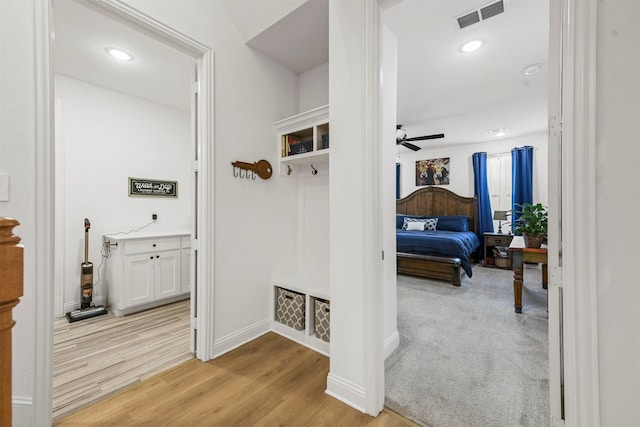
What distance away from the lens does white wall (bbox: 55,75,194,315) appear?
2.84 metres

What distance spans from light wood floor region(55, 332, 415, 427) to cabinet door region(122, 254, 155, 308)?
4.33 feet

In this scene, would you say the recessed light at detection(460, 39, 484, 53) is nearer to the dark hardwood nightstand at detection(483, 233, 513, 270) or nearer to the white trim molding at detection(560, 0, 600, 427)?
the white trim molding at detection(560, 0, 600, 427)

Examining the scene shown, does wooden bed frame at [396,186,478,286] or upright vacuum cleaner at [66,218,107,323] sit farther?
wooden bed frame at [396,186,478,286]

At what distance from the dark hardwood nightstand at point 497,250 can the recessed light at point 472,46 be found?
3.96m

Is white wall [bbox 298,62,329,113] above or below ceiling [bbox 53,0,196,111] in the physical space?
below

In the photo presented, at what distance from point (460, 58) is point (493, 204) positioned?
417 centimetres

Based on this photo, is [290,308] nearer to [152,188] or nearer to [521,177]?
[152,188]

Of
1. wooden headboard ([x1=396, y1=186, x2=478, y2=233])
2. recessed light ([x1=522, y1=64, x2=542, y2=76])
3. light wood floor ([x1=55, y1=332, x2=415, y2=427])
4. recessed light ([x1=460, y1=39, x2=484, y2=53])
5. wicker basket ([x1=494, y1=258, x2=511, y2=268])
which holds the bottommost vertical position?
light wood floor ([x1=55, y1=332, x2=415, y2=427])

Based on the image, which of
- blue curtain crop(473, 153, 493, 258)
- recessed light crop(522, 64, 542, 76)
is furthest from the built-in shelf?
blue curtain crop(473, 153, 493, 258)

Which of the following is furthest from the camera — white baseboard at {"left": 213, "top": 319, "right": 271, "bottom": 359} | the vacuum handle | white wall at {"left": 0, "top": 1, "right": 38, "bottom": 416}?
the vacuum handle

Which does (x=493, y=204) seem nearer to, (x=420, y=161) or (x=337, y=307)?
(x=420, y=161)

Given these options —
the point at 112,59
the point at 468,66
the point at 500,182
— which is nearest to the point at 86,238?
the point at 112,59

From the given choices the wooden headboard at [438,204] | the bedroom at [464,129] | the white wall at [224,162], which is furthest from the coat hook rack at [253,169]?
the wooden headboard at [438,204]

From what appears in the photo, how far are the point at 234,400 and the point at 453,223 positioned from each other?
5.30m
